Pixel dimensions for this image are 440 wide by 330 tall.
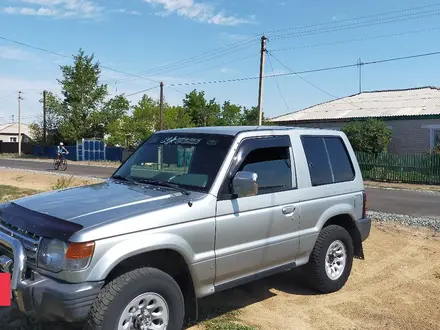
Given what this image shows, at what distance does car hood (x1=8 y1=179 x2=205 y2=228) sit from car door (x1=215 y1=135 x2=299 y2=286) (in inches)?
16.1

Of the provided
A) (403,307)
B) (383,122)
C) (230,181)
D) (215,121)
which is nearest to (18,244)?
(230,181)

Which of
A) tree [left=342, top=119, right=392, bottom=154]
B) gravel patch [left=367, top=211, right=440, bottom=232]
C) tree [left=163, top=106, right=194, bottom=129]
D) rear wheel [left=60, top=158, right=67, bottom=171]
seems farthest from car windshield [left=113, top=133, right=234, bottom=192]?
tree [left=163, top=106, right=194, bottom=129]

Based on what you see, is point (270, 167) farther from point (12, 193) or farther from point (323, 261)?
point (12, 193)

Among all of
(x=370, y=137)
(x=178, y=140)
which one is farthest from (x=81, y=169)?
(x=178, y=140)

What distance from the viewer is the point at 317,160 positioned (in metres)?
5.29

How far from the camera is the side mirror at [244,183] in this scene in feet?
13.2

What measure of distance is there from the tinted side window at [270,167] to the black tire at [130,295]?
133cm

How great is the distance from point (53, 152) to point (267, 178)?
5227cm

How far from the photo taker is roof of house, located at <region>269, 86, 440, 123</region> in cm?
2878

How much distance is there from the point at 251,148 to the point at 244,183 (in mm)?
649

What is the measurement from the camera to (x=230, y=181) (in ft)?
13.9

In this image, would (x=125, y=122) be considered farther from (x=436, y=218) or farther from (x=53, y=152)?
(x=436, y=218)

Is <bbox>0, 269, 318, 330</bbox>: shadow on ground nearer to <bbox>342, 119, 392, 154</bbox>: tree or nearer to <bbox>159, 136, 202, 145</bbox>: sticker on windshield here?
<bbox>159, 136, 202, 145</bbox>: sticker on windshield

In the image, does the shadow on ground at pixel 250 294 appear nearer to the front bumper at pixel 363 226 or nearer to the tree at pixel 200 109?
the front bumper at pixel 363 226
